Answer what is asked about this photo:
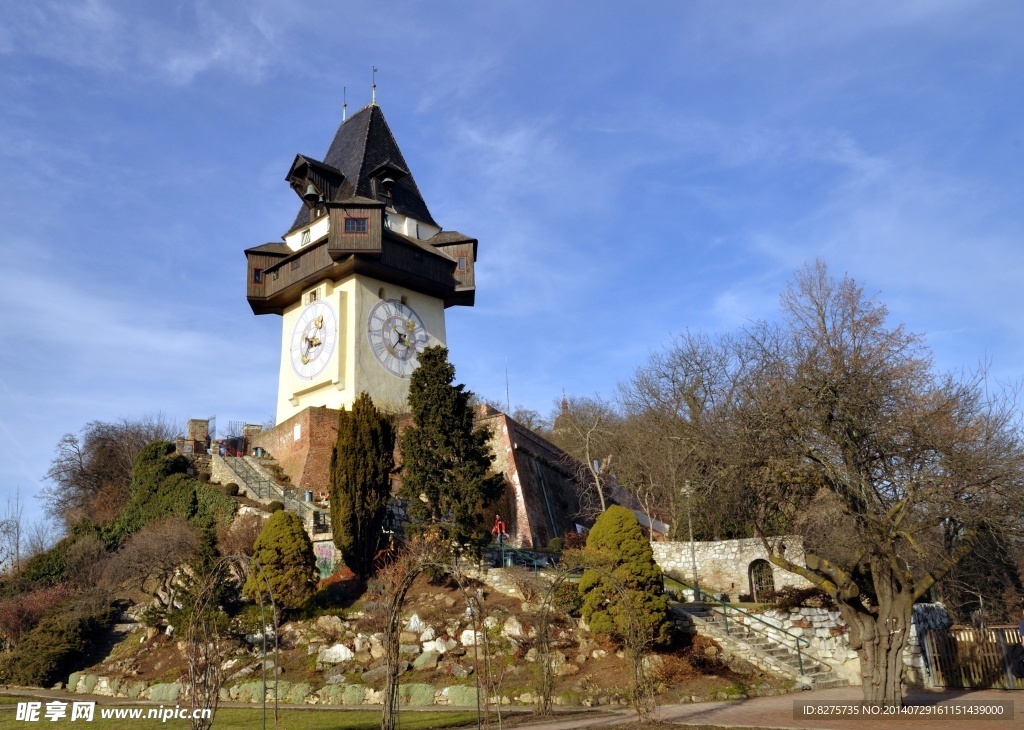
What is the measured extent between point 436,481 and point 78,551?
11325mm

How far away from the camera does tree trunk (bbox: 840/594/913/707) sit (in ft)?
40.5

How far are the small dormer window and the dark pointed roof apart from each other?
2768mm

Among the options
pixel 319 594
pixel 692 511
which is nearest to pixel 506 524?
pixel 692 511

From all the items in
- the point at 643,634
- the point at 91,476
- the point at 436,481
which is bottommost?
the point at 643,634

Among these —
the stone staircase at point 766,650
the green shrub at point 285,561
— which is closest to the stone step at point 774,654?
the stone staircase at point 766,650

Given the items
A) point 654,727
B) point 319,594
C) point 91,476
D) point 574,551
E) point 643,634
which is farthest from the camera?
point 91,476

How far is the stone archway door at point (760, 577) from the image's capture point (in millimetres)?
22016

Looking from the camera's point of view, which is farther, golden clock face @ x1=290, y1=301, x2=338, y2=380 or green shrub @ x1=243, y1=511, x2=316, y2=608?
golden clock face @ x1=290, y1=301, x2=338, y2=380

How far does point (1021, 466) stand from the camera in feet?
43.4

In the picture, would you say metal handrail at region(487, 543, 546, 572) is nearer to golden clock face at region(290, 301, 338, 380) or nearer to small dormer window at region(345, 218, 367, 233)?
golden clock face at region(290, 301, 338, 380)

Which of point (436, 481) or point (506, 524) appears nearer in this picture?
point (436, 481)

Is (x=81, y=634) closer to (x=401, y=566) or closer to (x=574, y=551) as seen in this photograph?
(x=401, y=566)

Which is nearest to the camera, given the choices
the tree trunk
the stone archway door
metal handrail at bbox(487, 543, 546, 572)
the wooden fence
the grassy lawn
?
the grassy lawn

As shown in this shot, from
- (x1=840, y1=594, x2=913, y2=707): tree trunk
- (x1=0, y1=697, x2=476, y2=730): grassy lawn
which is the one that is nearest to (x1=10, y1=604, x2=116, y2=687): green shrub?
(x1=0, y1=697, x2=476, y2=730): grassy lawn
